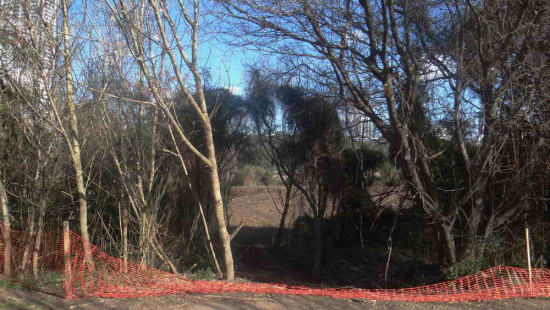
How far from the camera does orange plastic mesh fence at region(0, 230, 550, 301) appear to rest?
6.88 m

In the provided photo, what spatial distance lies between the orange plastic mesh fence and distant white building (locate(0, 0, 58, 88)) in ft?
8.86

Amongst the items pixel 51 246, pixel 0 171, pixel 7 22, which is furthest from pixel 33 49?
pixel 51 246

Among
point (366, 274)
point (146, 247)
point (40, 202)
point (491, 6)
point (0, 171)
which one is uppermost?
point (491, 6)

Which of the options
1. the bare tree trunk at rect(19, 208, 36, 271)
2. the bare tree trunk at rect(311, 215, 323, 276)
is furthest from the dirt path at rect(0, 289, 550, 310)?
the bare tree trunk at rect(311, 215, 323, 276)

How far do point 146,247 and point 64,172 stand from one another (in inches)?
84.9

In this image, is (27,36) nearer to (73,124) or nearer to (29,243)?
(73,124)

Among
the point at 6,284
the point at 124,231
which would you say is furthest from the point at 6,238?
the point at 124,231

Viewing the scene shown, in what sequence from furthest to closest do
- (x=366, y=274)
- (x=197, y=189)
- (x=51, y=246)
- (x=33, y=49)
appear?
(x=197, y=189), (x=366, y=274), (x=51, y=246), (x=33, y=49)

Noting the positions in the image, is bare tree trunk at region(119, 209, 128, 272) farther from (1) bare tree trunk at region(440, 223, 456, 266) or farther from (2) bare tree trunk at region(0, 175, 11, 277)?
(1) bare tree trunk at region(440, 223, 456, 266)

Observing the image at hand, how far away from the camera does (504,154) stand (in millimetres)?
9641

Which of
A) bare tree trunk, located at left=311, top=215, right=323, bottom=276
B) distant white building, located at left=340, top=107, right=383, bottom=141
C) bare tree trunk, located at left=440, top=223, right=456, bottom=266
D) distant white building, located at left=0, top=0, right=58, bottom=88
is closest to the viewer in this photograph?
distant white building, located at left=0, top=0, right=58, bottom=88

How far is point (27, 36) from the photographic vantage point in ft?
→ 26.5

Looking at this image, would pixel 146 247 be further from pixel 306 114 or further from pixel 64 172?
pixel 306 114

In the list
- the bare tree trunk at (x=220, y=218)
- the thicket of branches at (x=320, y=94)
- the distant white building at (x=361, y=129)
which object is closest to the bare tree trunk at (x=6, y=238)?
the thicket of branches at (x=320, y=94)
